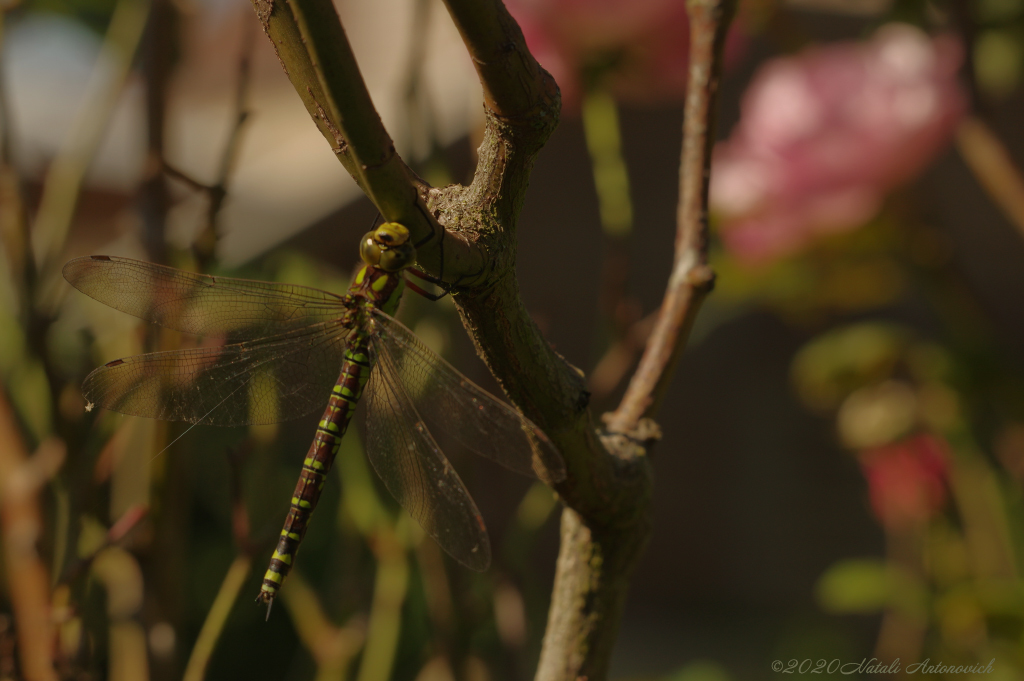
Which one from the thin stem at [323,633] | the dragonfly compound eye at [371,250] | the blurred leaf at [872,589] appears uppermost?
the dragonfly compound eye at [371,250]

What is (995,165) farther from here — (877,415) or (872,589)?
(872,589)

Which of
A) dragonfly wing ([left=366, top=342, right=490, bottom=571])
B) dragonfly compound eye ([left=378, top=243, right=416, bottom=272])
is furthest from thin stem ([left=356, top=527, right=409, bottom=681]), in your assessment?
dragonfly compound eye ([left=378, top=243, right=416, bottom=272])

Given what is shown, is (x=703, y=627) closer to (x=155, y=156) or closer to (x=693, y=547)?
(x=693, y=547)

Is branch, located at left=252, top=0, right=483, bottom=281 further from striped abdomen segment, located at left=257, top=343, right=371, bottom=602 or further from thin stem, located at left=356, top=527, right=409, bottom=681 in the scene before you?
thin stem, located at left=356, top=527, right=409, bottom=681

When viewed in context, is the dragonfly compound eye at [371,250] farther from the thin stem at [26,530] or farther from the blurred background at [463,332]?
the thin stem at [26,530]

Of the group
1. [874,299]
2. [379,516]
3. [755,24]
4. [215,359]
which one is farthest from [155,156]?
[874,299]

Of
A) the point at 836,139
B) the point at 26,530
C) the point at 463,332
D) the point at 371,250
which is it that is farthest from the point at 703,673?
the point at 371,250

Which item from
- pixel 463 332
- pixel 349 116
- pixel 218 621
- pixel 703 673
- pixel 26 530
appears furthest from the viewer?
pixel 703 673

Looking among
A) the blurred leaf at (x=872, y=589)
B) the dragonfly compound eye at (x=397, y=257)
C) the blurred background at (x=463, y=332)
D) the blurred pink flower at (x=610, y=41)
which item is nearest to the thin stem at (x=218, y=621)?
the blurred background at (x=463, y=332)
